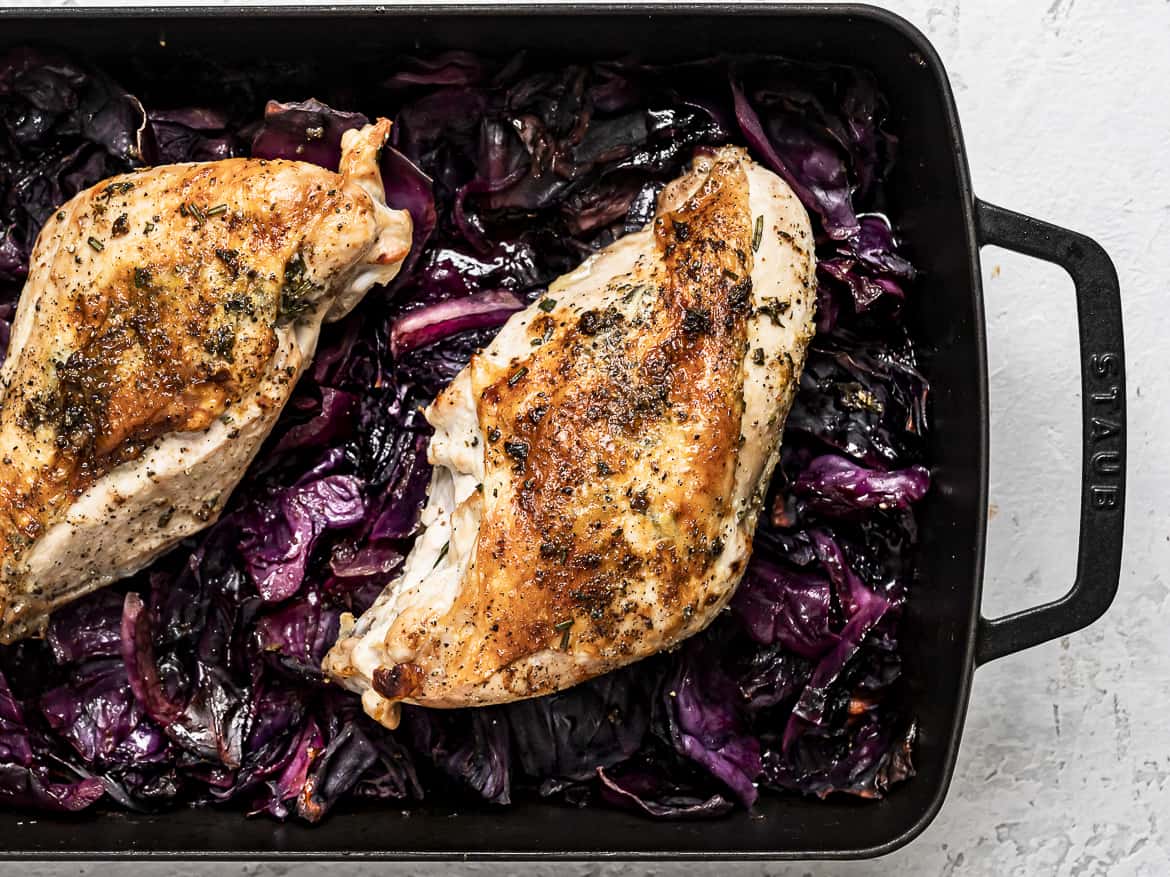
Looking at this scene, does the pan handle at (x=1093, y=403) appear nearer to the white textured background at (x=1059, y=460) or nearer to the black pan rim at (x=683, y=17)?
the black pan rim at (x=683, y=17)

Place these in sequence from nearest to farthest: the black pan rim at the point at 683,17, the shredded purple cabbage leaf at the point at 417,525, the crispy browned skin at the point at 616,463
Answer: the crispy browned skin at the point at 616,463 → the black pan rim at the point at 683,17 → the shredded purple cabbage leaf at the point at 417,525

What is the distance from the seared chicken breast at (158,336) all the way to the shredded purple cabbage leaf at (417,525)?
0.32m

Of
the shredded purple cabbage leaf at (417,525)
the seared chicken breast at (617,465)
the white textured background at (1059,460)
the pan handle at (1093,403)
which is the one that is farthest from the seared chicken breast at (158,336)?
the pan handle at (1093,403)

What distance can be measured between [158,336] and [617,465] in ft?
3.82

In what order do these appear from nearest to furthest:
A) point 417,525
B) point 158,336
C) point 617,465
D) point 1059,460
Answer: point 617,465 → point 158,336 → point 417,525 → point 1059,460

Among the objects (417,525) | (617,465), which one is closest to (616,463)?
(617,465)

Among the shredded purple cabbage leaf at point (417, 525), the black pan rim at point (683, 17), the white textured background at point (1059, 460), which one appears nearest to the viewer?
the black pan rim at point (683, 17)

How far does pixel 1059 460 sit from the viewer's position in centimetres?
342

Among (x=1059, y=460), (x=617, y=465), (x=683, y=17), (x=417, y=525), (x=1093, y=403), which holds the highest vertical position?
(x=683, y=17)

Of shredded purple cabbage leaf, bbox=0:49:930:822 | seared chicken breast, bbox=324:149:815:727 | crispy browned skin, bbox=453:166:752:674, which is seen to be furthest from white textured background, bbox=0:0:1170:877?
crispy browned skin, bbox=453:166:752:674

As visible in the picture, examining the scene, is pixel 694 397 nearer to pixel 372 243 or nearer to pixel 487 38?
pixel 372 243

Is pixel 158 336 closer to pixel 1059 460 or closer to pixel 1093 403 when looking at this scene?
pixel 1093 403

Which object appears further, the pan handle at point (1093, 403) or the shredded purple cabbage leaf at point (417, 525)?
the shredded purple cabbage leaf at point (417, 525)

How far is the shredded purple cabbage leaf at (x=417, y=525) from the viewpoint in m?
3.06
